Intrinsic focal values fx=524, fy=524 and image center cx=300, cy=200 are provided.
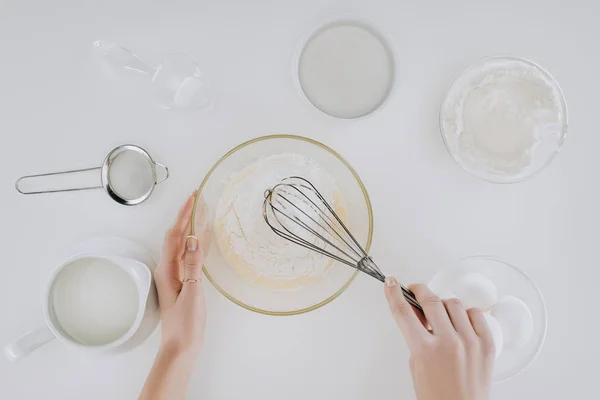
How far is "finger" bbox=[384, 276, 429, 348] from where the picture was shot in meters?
0.70

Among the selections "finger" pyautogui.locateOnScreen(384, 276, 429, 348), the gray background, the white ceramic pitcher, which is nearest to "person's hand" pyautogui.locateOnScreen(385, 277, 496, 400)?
"finger" pyautogui.locateOnScreen(384, 276, 429, 348)

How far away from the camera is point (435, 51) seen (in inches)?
32.2

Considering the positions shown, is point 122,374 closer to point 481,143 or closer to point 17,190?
point 17,190

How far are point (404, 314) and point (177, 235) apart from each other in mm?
349

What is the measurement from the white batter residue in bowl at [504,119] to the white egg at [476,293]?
16 centimetres

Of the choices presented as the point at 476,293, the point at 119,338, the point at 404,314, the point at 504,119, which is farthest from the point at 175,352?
the point at 504,119

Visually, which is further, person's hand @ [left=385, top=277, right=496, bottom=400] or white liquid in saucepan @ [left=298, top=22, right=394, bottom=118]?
white liquid in saucepan @ [left=298, top=22, right=394, bottom=118]

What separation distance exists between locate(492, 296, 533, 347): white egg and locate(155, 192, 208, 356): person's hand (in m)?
0.43

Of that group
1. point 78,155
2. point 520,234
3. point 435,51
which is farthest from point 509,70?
point 78,155

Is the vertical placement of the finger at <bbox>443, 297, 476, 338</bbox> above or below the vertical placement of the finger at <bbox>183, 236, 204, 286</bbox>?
above

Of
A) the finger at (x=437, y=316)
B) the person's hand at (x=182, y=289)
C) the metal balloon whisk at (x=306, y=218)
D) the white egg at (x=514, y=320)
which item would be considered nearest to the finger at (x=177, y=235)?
the person's hand at (x=182, y=289)

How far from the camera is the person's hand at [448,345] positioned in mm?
687

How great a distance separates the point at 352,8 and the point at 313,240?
367 mm

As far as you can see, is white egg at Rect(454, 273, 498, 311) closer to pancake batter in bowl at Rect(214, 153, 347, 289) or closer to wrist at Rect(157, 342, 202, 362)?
pancake batter in bowl at Rect(214, 153, 347, 289)
